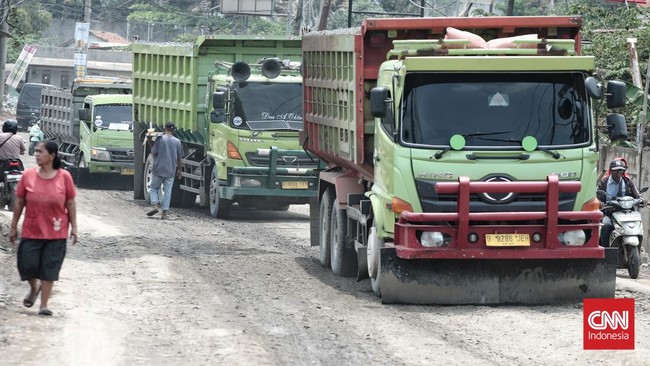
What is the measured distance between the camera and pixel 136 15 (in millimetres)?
94250

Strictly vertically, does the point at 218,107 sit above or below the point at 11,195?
above

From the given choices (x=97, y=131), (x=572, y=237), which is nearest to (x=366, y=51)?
(x=572, y=237)

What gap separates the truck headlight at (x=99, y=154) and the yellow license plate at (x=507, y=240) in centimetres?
1968

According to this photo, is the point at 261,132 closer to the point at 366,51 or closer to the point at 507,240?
the point at 366,51

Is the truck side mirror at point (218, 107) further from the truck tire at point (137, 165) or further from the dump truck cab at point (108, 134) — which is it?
the dump truck cab at point (108, 134)

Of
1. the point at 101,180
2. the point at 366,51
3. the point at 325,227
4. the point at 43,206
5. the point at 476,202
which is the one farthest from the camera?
the point at 101,180

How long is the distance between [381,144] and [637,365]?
4.55m

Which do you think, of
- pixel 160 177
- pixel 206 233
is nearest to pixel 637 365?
pixel 206 233

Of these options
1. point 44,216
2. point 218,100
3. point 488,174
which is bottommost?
point 44,216

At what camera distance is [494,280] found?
1304 centimetres

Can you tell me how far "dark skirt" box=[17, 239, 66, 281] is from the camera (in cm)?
1165

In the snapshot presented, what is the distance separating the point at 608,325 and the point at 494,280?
2130 mm

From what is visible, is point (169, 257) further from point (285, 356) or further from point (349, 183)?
point (285, 356)

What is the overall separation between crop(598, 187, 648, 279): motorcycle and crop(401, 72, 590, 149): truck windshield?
10.6 ft
